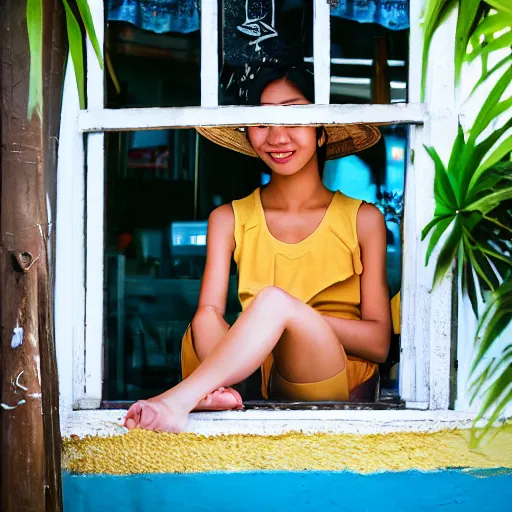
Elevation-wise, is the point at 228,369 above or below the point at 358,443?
above

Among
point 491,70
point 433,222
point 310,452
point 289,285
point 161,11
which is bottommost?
point 310,452

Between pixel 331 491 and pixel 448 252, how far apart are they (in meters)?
1.04

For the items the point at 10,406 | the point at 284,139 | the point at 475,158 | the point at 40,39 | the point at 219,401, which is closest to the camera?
the point at 40,39

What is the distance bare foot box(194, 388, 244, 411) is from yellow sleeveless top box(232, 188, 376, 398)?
0.55 ft

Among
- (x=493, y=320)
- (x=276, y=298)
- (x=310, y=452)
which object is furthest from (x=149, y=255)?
(x=493, y=320)

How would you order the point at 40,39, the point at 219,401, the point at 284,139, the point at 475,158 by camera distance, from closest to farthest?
1. the point at 40,39
2. the point at 475,158
3. the point at 219,401
4. the point at 284,139

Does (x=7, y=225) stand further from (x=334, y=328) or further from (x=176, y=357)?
(x=334, y=328)

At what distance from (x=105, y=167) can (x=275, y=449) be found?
4.37 ft

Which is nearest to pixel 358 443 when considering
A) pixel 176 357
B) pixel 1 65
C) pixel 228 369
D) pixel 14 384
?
pixel 228 369

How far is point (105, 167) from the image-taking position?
2.93 metres

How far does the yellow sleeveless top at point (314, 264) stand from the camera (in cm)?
289

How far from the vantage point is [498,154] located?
261cm

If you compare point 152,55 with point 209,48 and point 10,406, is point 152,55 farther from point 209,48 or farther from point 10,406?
point 10,406

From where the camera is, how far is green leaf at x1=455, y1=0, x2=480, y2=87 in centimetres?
263
